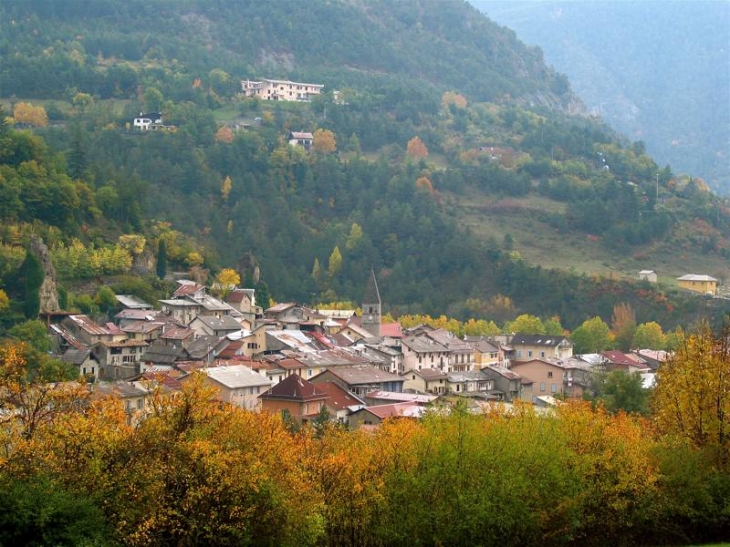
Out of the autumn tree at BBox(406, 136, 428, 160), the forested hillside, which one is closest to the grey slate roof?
the forested hillside

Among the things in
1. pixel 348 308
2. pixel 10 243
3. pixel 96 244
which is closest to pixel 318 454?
pixel 10 243

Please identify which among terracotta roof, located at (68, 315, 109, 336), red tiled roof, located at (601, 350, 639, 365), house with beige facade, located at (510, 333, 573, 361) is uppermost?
terracotta roof, located at (68, 315, 109, 336)

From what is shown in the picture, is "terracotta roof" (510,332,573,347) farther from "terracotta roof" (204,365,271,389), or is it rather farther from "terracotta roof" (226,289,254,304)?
"terracotta roof" (204,365,271,389)

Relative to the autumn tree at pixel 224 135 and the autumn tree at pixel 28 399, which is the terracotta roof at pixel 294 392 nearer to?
the autumn tree at pixel 28 399

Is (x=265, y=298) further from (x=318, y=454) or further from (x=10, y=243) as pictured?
(x=318, y=454)

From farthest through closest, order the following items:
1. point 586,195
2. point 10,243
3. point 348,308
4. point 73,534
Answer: point 586,195
point 348,308
point 10,243
point 73,534
